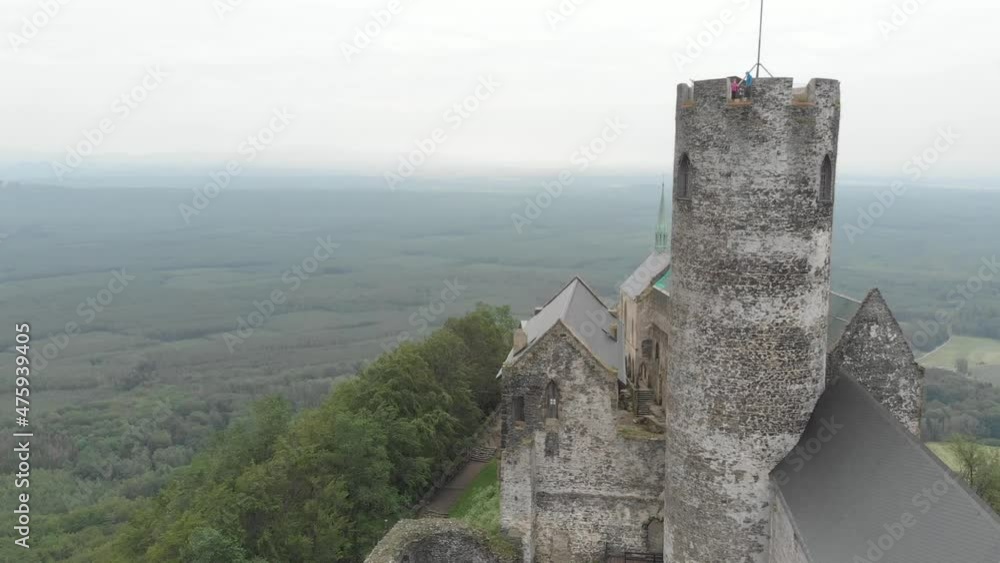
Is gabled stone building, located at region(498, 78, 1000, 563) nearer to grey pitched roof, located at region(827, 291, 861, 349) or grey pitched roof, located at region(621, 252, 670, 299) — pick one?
grey pitched roof, located at region(827, 291, 861, 349)

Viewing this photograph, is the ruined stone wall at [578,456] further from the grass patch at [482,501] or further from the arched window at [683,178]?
the arched window at [683,178]

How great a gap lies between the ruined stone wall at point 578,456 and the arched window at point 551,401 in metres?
0.13

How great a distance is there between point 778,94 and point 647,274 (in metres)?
15.1

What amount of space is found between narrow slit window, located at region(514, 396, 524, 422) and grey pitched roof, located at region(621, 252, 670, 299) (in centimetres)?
881

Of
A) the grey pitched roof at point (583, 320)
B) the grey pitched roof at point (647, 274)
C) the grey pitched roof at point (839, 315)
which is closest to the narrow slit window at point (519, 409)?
the grey pitched roof at point (583, 320)

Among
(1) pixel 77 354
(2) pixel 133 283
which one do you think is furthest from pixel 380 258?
(1) pixel 77 354

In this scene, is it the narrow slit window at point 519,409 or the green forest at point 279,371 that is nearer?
the narrow slit window at point 519,409

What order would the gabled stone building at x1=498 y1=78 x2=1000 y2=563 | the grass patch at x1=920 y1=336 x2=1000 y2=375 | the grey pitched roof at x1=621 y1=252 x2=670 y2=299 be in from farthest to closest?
the grass patch at x1=920 y1=336 x2=1000 y2=375
the grey pitched roof at x1=621 y1=252 x2=670 y2=299
the gabled stone building at x1=498 y1=78 x2=1000 y2=563

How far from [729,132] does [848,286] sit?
3713 inches

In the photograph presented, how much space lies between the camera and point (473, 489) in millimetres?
31219

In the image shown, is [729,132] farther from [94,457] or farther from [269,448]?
[94,457]

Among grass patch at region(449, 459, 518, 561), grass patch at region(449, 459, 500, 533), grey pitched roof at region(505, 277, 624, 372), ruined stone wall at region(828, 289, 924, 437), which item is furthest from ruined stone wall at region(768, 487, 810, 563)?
grass patch at region(449, 459, 500, 533)

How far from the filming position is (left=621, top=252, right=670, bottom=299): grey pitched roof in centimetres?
2780

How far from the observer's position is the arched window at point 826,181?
15.0 metres
